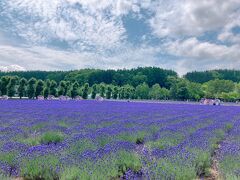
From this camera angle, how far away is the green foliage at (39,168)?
5191 millimetres

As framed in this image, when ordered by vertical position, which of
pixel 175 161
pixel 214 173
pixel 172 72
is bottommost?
pixel 214 173

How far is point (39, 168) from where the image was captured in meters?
5.24

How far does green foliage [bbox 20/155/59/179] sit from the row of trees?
150 feet

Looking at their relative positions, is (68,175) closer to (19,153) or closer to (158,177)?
(158,177)

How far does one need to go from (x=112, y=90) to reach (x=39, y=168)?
224 ft

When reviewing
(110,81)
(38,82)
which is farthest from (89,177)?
(110,81)

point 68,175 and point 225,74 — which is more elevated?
point 225,74

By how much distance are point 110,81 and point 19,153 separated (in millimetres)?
91840

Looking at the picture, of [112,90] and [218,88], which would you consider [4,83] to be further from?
[218,88]

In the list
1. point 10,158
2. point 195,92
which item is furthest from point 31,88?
point 10,158

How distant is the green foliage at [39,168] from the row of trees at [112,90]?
4569 centimetres

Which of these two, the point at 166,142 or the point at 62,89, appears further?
the point at 62,89

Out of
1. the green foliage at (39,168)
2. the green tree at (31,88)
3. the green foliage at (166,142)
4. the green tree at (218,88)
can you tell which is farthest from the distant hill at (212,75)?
the green foliage at (39,168)

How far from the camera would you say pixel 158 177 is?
175 inches
